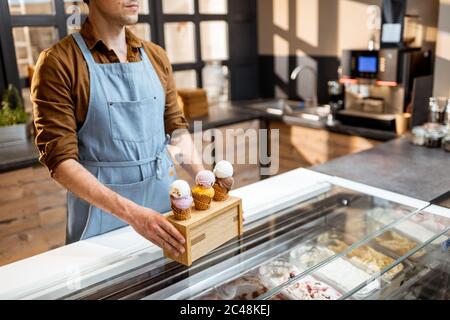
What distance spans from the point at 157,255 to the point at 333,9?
308 centimetres

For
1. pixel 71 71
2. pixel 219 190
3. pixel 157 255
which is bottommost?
pixel 157 255

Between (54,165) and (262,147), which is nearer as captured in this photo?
(54,165)

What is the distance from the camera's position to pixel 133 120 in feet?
4.66

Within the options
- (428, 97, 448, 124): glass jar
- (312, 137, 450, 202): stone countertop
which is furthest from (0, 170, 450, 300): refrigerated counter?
(428, 97, 448, 124): glass jar

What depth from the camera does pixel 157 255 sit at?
1.13 meters

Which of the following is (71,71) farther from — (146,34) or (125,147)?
(146,34)

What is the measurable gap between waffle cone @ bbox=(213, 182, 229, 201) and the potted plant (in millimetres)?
2099

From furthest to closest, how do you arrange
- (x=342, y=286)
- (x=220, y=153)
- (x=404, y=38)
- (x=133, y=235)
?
(x=220, y=153) < (x=404, y=38) < (x=133, y=235) < (x=342, y=286)

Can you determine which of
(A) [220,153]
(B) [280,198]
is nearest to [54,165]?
(B) [280,198]

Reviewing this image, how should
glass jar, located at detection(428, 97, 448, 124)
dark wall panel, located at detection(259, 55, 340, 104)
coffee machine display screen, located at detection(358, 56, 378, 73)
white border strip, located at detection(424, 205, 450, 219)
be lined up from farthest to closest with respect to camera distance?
1. dark wall panel, located at detection(259, 55, 340, 104)
2. coffee machine display screen, located at detection(358, 56, 378, 73)
3. glass jar, located at detection(428, 97, 448, 124)
4. white border strip, located at detection(424, 205, 450, 219)

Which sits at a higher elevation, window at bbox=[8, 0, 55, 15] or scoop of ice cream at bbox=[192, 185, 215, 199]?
window at bbox=[8, 0, 55, 15]

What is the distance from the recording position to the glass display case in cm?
103

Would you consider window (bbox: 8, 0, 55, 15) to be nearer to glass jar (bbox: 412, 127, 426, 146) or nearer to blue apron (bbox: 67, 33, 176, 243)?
blue apron (bbox: 67, 33, 176, 243)

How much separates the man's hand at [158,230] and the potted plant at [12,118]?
208 centimetres
